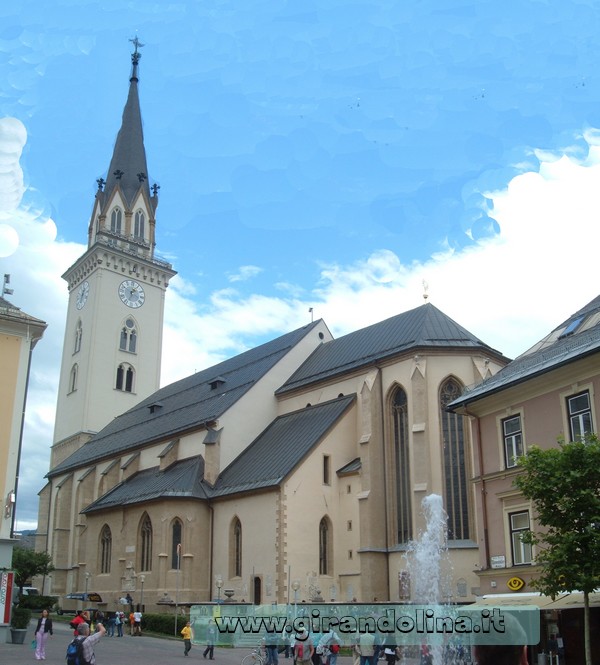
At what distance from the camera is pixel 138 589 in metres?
41.4

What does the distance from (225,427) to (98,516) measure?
10933mm

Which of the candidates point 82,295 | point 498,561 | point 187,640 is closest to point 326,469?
point 187,640

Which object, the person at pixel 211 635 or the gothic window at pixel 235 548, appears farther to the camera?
the gothic window at pixel 235 548

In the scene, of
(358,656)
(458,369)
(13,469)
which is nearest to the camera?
(358,656)

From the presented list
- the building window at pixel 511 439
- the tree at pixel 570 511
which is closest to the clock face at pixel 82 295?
the building window at pixel 511 439

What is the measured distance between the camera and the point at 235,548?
3894 centimetres

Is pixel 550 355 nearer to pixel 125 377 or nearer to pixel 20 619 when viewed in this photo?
pixel 20 619

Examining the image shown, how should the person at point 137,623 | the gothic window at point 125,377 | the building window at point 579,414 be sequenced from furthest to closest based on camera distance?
1. the gothic window at point 125,377
2. the person at point 137,623
3. the building window at point 579,414

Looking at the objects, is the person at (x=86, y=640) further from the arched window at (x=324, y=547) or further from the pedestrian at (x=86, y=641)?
the arched window at (x=324, y=547)

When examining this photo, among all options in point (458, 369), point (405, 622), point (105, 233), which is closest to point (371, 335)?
point (458, 369)

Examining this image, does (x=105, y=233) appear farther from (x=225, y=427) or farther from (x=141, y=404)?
(x=225, y=427)

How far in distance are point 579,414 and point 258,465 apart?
870 inches

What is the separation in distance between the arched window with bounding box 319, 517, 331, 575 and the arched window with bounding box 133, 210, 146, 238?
134 ft

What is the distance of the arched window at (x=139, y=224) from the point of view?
7044 centimetres
